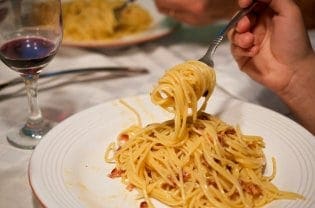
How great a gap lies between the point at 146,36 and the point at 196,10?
19 cm

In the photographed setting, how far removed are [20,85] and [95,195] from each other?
1.98 ft

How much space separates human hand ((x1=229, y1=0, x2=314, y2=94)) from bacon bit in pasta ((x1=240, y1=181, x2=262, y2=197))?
0.40 meters

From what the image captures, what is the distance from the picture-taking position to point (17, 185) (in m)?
1.06

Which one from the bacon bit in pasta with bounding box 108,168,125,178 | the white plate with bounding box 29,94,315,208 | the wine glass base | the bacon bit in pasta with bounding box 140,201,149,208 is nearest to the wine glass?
the wine glass base

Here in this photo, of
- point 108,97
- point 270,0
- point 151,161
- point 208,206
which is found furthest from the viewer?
point 108,97

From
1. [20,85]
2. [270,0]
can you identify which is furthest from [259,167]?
[20,85]

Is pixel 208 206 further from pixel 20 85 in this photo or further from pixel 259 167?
pixel 20 85

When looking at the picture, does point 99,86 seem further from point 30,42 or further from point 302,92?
point 302,92

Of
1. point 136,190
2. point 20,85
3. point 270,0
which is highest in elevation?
point 270,0


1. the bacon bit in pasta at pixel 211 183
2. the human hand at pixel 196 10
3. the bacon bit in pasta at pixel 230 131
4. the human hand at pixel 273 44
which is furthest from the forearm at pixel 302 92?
the human hand at pixel 196 10

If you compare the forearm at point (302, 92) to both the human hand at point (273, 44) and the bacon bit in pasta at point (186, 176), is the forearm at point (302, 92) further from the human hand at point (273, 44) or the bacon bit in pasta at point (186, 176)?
the bacon bit in pasta at point (186, 176)

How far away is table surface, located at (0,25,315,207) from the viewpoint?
1112mm

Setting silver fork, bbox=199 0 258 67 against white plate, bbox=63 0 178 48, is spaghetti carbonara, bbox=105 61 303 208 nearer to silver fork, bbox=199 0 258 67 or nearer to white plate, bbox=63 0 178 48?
silver fork, bbox=199 0 258 67

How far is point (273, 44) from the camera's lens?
1.30 meters
